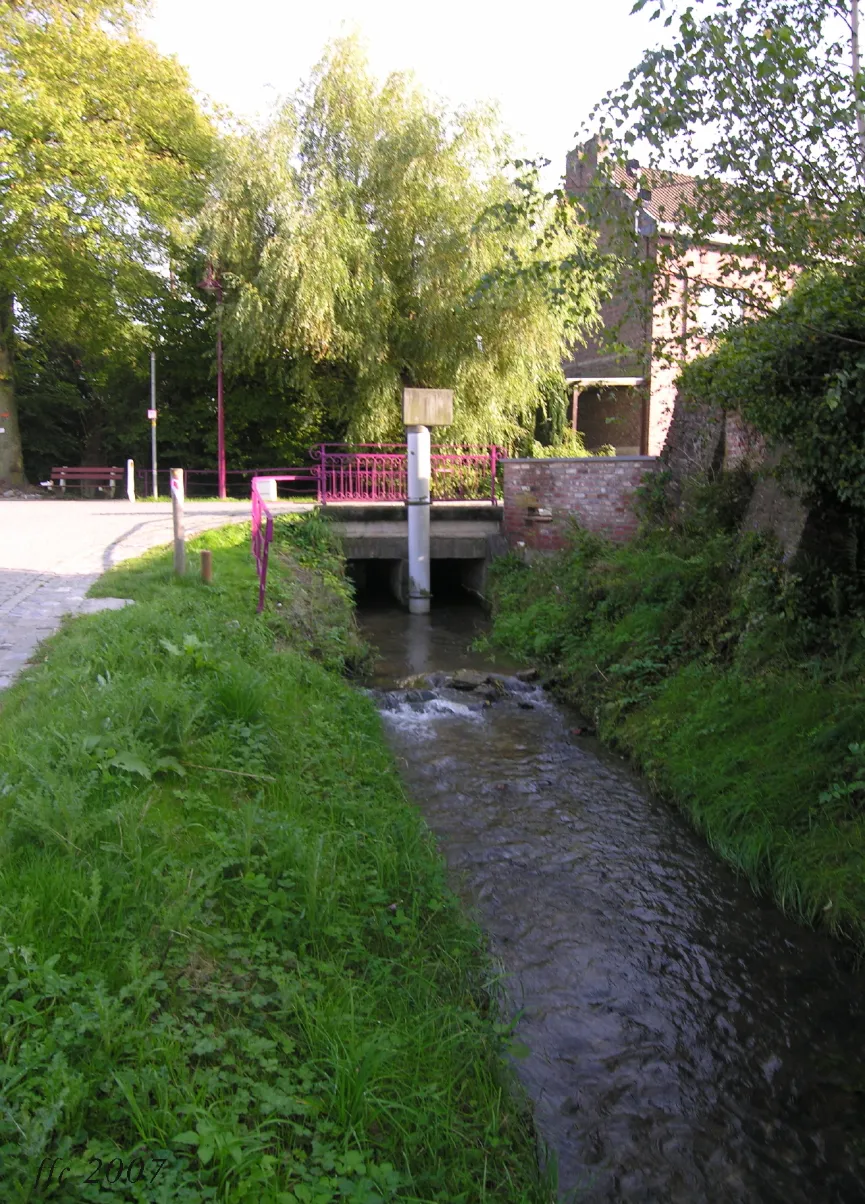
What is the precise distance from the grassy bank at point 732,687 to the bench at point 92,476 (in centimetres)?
1767

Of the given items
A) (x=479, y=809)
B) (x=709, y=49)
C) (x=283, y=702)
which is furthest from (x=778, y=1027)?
(x=709, y=49)

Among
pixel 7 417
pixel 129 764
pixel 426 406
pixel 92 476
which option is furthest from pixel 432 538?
pixel 7 417

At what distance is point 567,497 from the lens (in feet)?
44.3

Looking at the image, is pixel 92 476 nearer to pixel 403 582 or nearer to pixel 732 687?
pixel 403 582

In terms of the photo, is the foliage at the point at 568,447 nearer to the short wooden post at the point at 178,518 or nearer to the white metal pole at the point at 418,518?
the white metal pole at the point at 418,518

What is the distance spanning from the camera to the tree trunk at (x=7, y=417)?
1007 inches

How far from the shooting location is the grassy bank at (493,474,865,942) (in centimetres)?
544

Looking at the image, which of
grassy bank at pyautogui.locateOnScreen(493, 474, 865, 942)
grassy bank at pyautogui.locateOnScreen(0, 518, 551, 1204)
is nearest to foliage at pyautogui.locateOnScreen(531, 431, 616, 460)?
grassy bank at pyautogui.locateOnScreen(493, 474, 865, 942)

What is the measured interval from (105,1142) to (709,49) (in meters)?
5.91

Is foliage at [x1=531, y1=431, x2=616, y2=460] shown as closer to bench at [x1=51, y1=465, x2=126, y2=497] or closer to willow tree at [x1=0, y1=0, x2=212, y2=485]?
willow tree at [x1=0, y1=0, x2=212, y2=485]

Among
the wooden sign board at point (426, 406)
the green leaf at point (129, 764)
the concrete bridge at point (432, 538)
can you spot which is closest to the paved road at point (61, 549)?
the concrete bridge at point (432, 538)

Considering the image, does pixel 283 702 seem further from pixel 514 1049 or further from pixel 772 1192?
pixel 772 1192

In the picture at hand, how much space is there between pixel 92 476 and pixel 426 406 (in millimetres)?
15551

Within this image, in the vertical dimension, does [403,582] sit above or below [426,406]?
below
